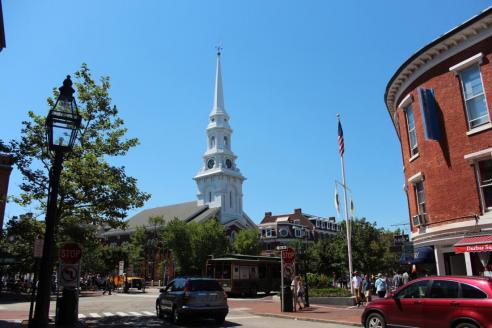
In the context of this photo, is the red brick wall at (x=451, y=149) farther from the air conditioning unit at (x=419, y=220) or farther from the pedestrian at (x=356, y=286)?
the pedestrian at (x=356, y=286)

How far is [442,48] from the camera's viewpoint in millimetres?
19516

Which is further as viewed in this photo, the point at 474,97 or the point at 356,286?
the point at 356,286

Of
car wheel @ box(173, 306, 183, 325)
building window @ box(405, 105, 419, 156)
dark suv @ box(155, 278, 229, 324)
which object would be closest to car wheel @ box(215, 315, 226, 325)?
dark suv @ box(155, 278, 229, 324)

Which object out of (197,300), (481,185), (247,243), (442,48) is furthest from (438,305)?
(247,243)

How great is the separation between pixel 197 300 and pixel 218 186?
6660cm

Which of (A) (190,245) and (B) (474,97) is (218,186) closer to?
(A) (190,245)

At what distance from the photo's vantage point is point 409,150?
22.8m

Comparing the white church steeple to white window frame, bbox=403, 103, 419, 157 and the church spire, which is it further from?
white window frame, bbox=403, 103, 419, 157

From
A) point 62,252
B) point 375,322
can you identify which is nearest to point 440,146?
point 375,322

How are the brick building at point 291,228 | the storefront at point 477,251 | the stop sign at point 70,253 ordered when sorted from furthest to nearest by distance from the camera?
the brick building at point 291,228, the storefront at point 477,251, the stop sign at point 70,253

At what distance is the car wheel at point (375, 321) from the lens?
41.9 feet

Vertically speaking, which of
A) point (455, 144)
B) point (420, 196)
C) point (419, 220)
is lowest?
point (419, 220)

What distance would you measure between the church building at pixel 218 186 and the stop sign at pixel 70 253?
6468 cm

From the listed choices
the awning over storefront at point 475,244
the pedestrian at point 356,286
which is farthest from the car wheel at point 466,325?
the pedestrian at point 356,286
